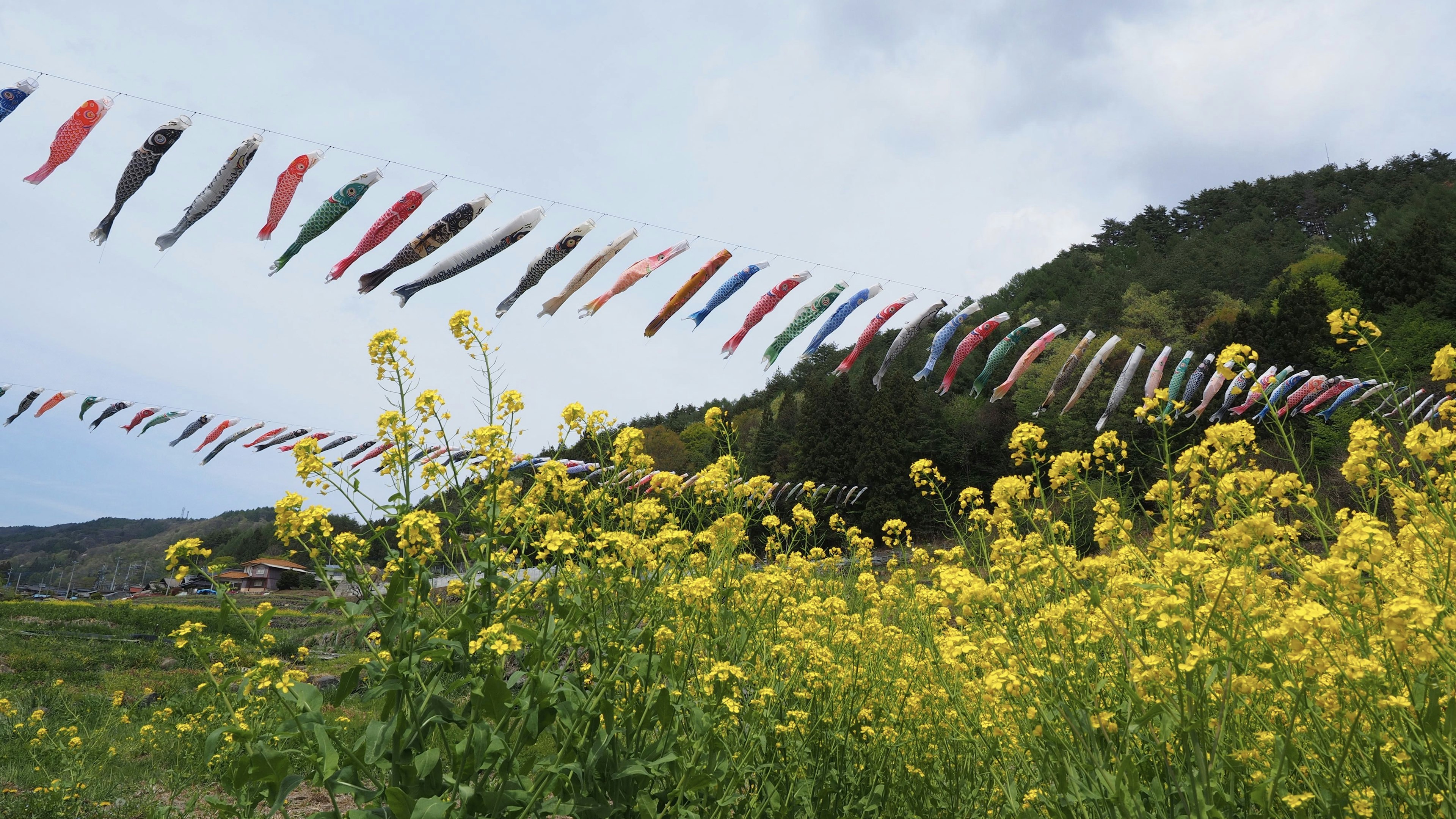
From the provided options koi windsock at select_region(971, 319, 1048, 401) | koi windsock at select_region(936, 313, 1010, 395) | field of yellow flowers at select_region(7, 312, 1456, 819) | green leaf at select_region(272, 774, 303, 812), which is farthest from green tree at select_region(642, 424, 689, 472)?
green leaf at select_region(272, 774, 303, 812)

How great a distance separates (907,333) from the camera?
8.72 metres

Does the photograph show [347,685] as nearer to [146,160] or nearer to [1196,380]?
[146,160]

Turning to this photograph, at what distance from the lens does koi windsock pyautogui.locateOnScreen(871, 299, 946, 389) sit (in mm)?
8266

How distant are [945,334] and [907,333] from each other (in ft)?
3.20

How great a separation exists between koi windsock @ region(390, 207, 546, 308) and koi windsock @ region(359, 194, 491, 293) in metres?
0.14

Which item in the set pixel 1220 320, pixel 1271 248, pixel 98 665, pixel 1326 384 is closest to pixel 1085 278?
pixel 1271 248

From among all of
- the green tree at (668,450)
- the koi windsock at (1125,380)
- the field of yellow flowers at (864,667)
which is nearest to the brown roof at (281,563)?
the field of yellow flowers at (864,667)

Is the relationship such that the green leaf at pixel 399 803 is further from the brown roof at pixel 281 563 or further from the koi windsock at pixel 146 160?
the koi windsock at pixel 146 160

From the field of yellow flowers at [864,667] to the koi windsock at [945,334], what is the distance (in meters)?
5.48

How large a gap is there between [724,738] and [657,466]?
40.4 metres

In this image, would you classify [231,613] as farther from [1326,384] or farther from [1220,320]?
[1220,320]

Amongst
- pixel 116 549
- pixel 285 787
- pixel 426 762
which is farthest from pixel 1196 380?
pixel 116 549

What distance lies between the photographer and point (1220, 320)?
108ft

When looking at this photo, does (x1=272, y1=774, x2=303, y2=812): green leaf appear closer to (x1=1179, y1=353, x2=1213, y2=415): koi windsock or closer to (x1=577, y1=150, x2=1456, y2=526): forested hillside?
(x1=1179, y1=353, x2=1213, y2=415): koi windsock
